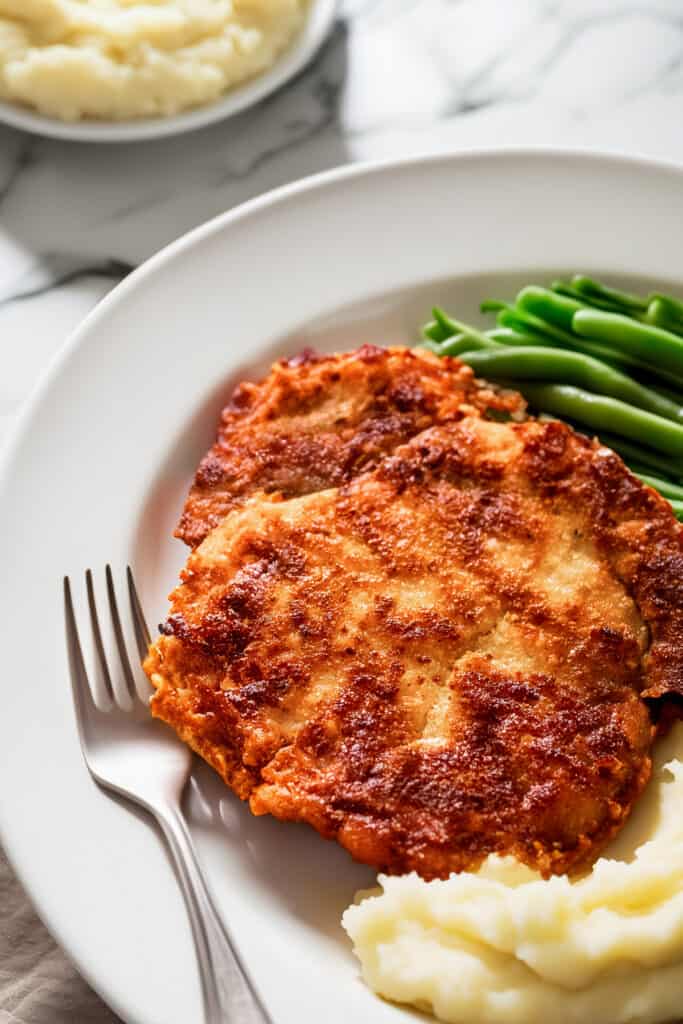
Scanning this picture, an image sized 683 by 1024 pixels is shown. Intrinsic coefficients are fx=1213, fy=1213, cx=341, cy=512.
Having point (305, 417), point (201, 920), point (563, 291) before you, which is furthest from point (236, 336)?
point (201, 920)

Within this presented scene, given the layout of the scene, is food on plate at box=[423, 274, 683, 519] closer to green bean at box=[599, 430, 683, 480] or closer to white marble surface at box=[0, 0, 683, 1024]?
green bean at box=[599, 430, 683, 480]

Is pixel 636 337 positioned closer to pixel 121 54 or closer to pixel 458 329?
pixel 458 329

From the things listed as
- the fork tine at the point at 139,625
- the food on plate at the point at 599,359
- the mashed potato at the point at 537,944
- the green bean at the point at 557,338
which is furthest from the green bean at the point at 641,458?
the fork tine at the point at 139,625

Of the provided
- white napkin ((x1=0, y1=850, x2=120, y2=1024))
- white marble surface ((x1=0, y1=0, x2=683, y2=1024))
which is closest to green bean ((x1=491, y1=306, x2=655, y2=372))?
white marble surface ((x1=0, y1=0, x2=683, y2=1024))

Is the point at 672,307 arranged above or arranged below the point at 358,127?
below

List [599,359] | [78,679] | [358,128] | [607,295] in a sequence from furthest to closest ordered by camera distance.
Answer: [358,128] → [607,295] → [599,359] → [78,679]

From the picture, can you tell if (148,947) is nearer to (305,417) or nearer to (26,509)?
(26,509)

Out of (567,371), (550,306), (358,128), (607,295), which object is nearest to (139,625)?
(567,371)
